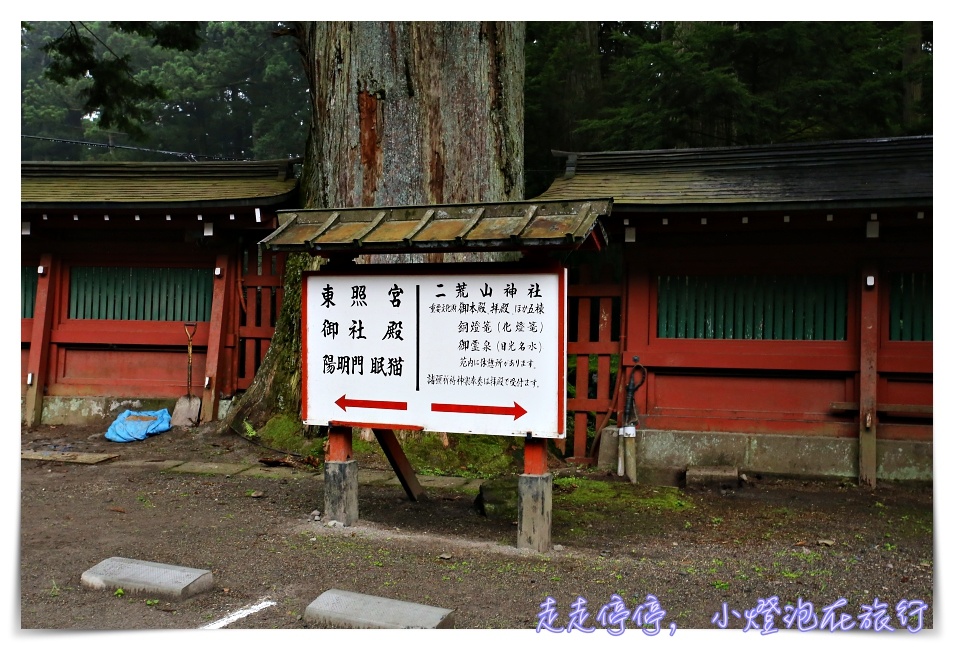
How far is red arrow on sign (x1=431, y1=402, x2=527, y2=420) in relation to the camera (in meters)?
5.39

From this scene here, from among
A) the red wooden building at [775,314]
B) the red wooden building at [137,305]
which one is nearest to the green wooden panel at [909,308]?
the red wooden building at [775,314]

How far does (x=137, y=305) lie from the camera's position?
10633 millimetres

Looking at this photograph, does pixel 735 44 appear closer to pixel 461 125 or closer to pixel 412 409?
pixel 461 125

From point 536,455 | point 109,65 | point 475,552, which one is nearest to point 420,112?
point 109,65

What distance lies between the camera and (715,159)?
9758mm

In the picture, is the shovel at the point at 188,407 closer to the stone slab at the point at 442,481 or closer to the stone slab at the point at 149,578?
the stone slab at the point at 442,481

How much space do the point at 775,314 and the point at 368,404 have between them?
5.09 m

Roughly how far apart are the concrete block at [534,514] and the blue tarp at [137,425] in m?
6.22

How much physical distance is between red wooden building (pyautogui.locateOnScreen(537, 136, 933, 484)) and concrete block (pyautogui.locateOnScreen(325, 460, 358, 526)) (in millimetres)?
4025

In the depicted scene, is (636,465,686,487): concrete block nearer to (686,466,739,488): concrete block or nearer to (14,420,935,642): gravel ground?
(686,466,739,488): concrete block

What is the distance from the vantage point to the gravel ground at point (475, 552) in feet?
14.3

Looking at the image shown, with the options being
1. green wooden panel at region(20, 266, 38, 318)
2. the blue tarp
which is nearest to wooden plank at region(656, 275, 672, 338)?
the blue tarp

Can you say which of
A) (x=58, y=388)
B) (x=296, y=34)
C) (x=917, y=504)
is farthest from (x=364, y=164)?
(x=917, y=504)

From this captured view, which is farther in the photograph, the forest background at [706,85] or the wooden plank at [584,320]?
the forest background at [706,85]
